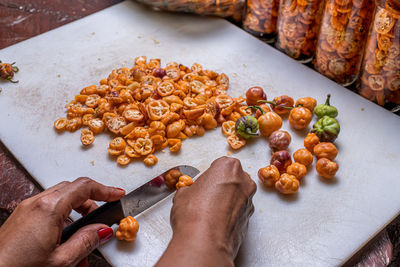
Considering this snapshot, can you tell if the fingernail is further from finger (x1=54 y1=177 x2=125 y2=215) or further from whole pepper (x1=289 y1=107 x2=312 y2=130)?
whole pepper (x1=289 y1=107 x2=312 y2=130)

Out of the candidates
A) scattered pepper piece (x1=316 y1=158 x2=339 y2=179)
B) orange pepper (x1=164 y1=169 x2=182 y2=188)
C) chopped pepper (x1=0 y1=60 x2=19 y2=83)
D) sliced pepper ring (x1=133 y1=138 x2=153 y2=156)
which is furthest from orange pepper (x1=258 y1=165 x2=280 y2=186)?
chopped pepper (x1=0 y1=60 x2=19 y2=83)

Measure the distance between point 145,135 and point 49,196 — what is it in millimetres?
430

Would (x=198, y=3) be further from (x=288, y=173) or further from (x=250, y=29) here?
(x=288, y=173)

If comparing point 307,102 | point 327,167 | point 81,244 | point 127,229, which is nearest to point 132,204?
point 127,229

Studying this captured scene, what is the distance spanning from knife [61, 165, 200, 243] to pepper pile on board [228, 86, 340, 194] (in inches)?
8.5

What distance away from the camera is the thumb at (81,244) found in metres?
0.88

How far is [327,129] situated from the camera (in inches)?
48.8

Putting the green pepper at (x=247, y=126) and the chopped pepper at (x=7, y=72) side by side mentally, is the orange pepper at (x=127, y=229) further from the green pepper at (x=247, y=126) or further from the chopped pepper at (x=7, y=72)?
the chopped pepper at (x=7, y=72)

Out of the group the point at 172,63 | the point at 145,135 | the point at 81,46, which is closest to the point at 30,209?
the point at 145,135

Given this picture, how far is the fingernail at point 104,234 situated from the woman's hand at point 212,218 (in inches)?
8.2

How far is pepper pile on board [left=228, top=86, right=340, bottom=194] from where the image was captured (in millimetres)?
1159

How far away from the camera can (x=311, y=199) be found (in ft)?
Result: 3.78

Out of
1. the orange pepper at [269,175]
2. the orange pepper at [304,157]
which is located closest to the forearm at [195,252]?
the orange pepper at [269,175]

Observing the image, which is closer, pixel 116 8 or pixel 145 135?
pixel 145 135
